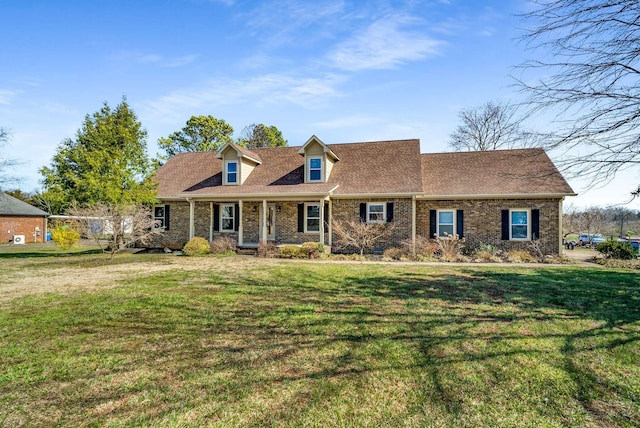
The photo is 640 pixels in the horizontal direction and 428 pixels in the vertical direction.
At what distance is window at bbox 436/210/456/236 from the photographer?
1720 cm

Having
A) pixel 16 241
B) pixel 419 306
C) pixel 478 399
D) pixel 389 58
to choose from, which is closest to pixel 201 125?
pixel 16 241

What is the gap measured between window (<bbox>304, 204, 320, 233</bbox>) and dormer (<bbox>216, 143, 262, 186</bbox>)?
14.7ft

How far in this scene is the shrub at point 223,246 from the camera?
1688 centimetres

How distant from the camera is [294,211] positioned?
61.2 ft

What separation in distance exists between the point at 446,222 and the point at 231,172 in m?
12.3

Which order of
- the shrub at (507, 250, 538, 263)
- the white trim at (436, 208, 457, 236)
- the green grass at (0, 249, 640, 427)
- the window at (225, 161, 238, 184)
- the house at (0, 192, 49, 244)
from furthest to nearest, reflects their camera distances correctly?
the house at (0, 192, 49, 244) < the window at (225, 161, 238, 184) < the white trim at (436, 208, 457, 236) < the shrub at (507, 250, 538, 263) < the green grass at (0, 249, 640, 427)

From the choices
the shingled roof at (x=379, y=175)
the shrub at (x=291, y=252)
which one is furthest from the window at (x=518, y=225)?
the shrub at (x=291, y=252)

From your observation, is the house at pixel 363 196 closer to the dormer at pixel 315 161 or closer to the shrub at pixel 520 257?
the dormer at pixel 315 161

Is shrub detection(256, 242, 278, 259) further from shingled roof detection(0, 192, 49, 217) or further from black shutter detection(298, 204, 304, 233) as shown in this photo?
shingled roof detection(0, 192, 49, 217)

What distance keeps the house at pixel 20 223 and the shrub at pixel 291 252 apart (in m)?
29.1

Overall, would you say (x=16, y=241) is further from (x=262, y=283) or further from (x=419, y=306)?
(x=419, y=306)

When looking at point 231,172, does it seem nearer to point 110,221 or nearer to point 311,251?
point 110,221

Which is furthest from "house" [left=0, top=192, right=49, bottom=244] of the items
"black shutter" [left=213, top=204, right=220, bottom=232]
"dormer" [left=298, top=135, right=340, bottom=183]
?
"dormer" [left=298, top=135, right=340, bottom=183]

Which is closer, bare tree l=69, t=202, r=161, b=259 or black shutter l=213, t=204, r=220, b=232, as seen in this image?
bare tree l=69, t=202, r=161, b=259
